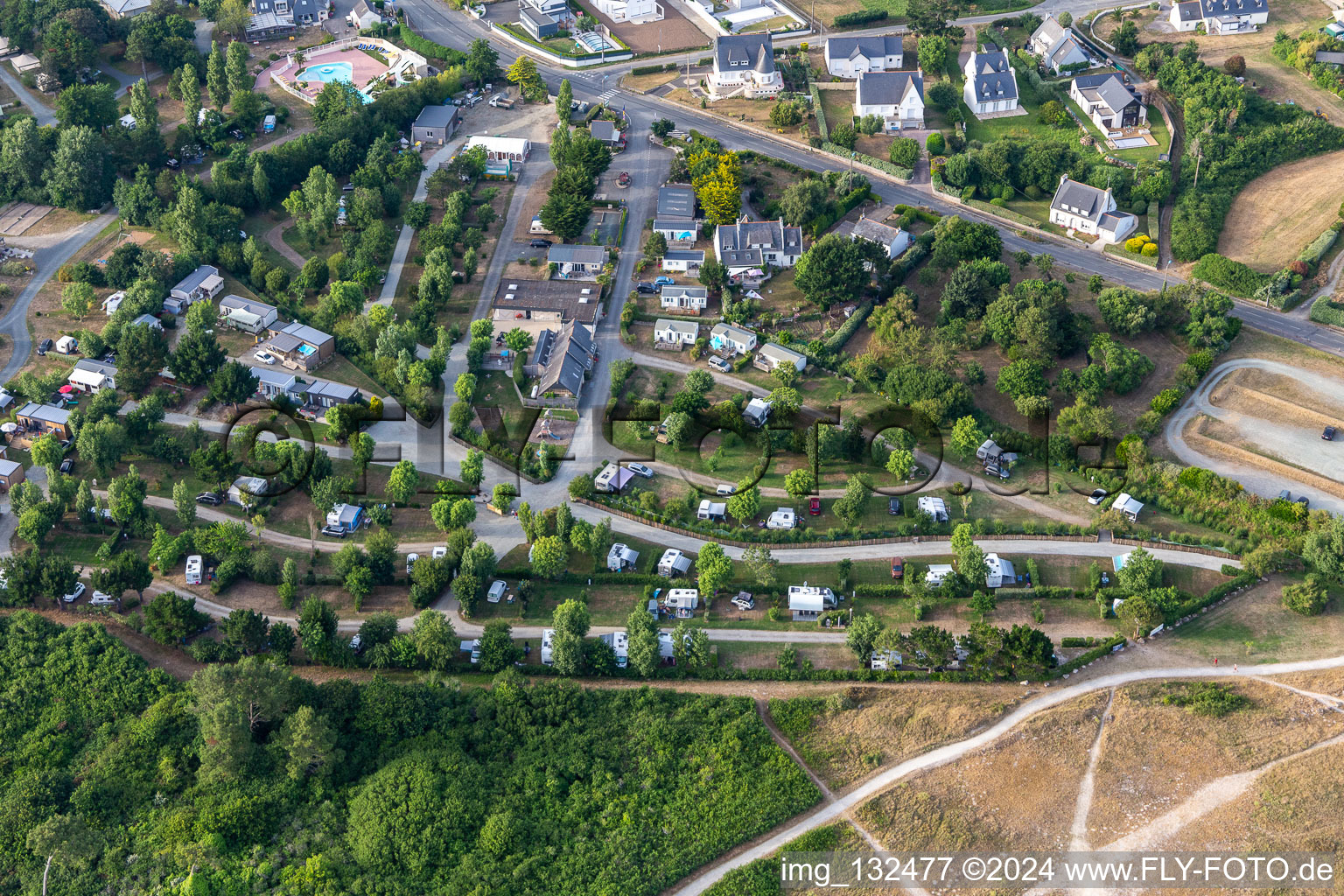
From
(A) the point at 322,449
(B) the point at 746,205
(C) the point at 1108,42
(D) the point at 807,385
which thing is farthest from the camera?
(C) the point at 1108,42

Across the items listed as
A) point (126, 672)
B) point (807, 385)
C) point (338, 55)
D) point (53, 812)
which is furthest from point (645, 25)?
point (53, 812)

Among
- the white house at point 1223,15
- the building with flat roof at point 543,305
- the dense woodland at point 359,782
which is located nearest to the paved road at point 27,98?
the building with flat roof at point 543,305

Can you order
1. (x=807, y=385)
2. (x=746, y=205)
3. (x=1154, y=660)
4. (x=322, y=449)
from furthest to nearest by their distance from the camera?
(x=746, y=205) → (x=807, y=385) → (x=322, y=449) → (x=1154, y=660)

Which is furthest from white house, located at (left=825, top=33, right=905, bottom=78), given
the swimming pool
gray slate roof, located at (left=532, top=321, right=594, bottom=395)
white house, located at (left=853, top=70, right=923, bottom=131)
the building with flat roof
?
gray slate roof, located at (left=532, top=321, right=594, bottom=395)

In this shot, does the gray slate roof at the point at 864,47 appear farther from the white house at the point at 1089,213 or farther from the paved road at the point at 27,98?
the paved road at the point at 27,98

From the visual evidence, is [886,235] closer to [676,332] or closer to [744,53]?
[676,332]

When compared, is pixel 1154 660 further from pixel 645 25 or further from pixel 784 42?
pixel 645 25

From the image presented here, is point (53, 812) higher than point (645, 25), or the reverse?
point (645, 25)
